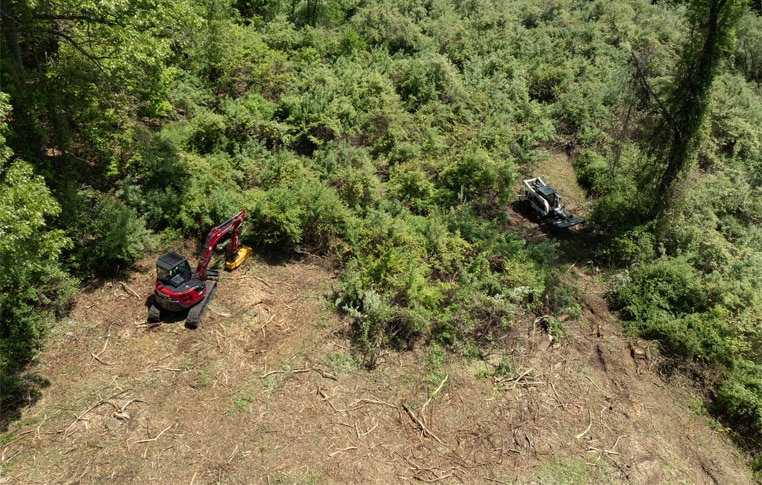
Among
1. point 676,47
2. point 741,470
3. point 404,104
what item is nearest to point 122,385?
point 741,470

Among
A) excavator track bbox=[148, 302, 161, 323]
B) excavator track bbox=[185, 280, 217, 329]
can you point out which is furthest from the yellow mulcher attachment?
excavator track bbox=[148, 302, 161, 323]

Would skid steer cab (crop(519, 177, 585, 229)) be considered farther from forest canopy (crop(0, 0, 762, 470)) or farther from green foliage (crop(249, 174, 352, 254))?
green foliage (crop(249, 174, 352, 254))

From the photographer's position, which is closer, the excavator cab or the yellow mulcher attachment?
the excavator cab

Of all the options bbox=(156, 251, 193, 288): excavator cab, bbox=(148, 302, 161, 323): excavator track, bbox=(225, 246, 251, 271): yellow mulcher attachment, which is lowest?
bbox=(148, 302, 161, 323): excavator track

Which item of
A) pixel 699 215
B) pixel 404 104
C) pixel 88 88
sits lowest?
pixel 699 215

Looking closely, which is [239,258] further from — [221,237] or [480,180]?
[480,180]

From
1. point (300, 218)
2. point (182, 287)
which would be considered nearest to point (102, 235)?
point (182, 287)

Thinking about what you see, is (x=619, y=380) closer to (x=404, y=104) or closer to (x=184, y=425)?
(x=184, y=425)
